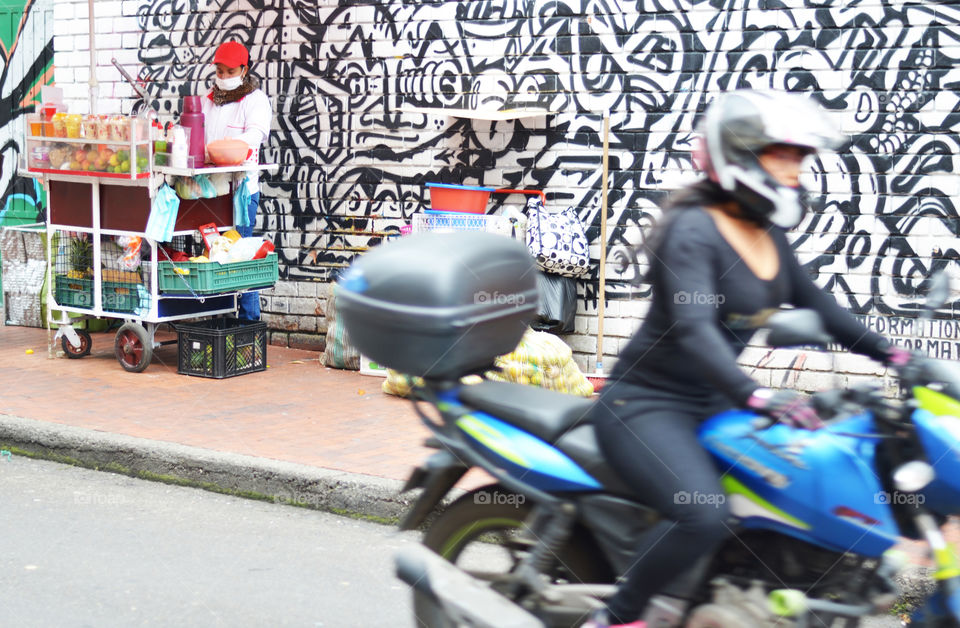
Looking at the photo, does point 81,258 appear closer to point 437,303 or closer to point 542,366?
point 542,366

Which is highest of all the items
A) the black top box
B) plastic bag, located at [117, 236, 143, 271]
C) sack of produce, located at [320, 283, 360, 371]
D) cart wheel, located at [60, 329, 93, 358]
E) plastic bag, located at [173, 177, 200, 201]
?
the black top box

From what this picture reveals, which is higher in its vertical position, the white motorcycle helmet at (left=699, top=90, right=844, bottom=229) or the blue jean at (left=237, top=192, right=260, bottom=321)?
the white motorcycle helmet at (left=699, top=90, right=844, bottom=229)

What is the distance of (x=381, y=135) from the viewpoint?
373 inches

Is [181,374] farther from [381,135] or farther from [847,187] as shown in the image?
[847,187]

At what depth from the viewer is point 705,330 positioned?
316cm

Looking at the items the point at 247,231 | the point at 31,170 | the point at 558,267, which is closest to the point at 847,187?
the point at 558,267

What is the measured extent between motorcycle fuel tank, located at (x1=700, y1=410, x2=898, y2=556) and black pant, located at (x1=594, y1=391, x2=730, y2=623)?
0.10 metres

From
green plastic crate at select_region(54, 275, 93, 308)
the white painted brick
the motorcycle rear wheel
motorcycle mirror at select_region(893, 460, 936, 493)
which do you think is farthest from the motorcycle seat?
green plastic crate at select_region(54, 275, 93, 308)

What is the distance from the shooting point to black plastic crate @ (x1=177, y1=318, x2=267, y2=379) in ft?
28.6

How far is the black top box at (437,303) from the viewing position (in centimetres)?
339

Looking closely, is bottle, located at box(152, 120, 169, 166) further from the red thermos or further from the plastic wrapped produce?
the plastic wrapped produce

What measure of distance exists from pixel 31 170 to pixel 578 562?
7328 millimetres

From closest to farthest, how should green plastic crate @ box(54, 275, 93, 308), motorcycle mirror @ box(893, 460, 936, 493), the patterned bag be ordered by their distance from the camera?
motorcycle mirror @ box(893, 460, 936, 493) → the patterned bag → green plastic crate @ box(54, 275, 93, 308)

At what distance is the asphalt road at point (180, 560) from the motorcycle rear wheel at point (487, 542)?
845 millimetres
